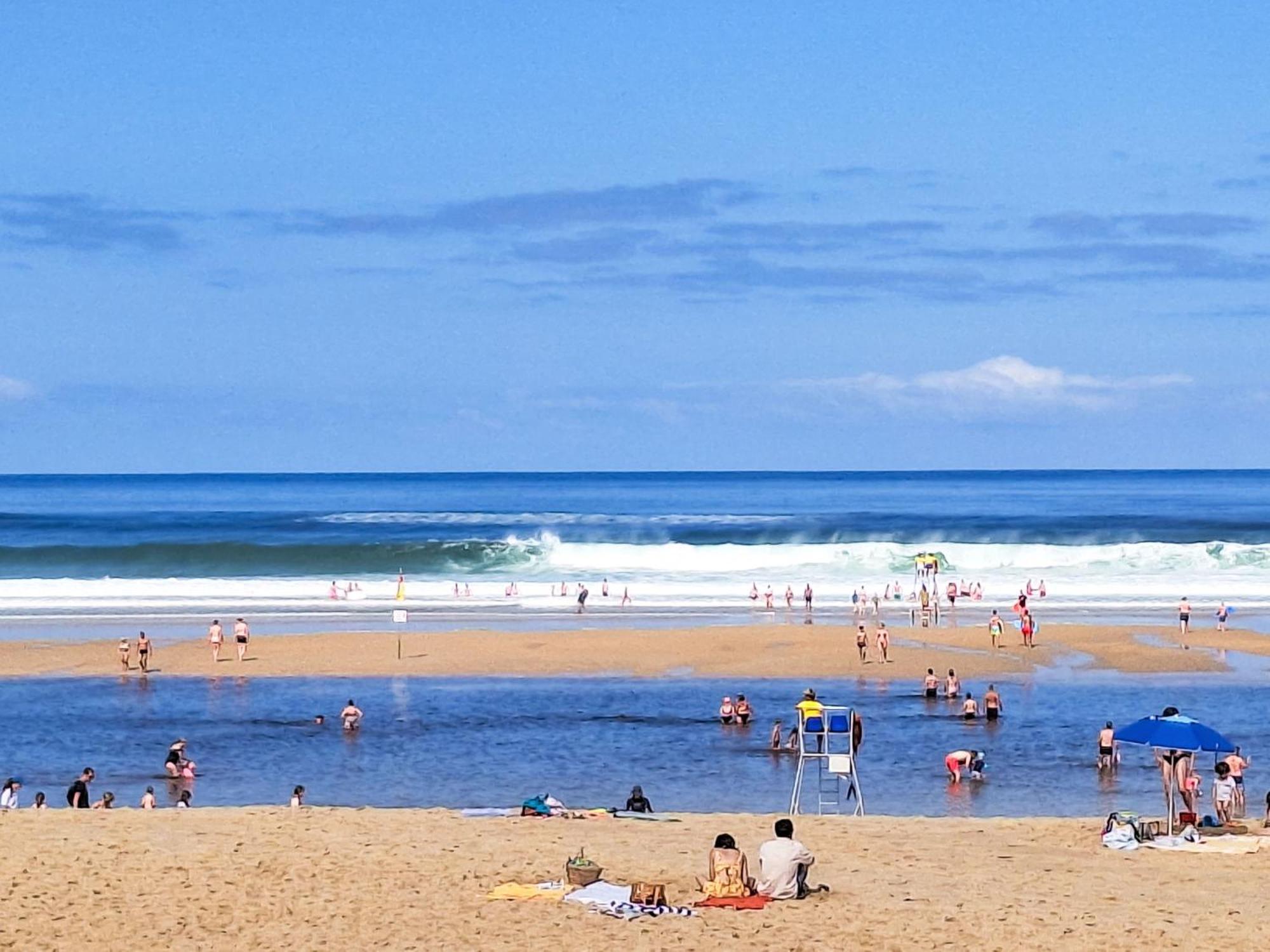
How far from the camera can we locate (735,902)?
15.5m

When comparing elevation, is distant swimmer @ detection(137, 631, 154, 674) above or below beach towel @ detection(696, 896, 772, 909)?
above

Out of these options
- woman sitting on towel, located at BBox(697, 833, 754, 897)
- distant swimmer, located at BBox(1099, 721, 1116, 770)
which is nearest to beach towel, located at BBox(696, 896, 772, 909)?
woman sitting on towel, located at BBox(697, 833, 754, 897)

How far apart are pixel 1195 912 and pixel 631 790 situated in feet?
33.5

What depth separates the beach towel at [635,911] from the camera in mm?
15062

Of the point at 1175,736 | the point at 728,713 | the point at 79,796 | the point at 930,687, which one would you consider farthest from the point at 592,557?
the point at 1175,736

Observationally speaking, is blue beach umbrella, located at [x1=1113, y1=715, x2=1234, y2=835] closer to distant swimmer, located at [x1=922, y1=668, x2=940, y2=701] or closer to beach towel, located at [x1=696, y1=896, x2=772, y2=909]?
beach towel, located at [x1=696, y1=896, x2=772, y2=909]

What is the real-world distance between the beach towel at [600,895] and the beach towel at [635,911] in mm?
101

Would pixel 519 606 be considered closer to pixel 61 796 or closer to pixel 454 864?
pixel 61 796

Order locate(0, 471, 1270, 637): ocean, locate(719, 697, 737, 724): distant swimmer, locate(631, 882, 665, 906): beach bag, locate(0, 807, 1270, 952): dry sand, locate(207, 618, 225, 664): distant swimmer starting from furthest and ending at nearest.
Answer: locate(0, 471, 1270, 637): ocean
locate(207, 618, 225, 664): distant swimmer
locate(719, 697, 737, 724): distant swimmer
locate(631, 882, 665, 906): beach bag
locate(0, 807, 1270, 952): dry sand

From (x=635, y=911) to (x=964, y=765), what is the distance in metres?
11.0

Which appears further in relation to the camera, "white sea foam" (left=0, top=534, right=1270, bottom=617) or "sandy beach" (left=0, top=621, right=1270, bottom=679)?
"white sea foam" (left=0, top=534, right=1270, bottom=617)

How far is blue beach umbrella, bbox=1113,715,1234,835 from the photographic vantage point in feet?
62.9

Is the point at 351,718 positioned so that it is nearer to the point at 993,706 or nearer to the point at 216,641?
the point at 216,641

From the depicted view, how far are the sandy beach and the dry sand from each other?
58.6ft
